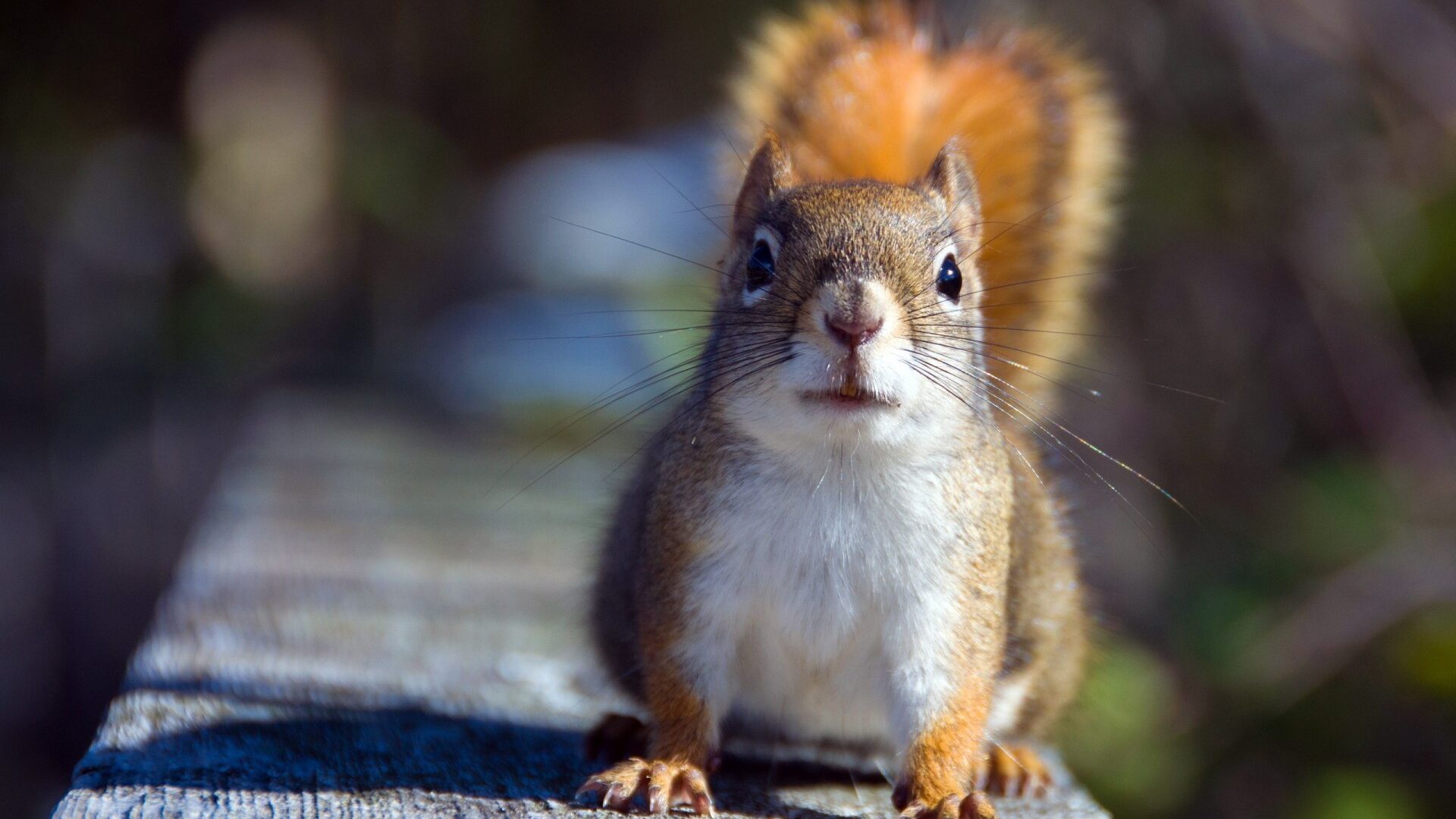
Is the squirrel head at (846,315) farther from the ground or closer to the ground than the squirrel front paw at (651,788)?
farther from the ground

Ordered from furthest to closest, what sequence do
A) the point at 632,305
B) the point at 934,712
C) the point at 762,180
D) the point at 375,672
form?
the point at 632,305 → the point at 375,672 → the point at 762,180 → the point at 934,712

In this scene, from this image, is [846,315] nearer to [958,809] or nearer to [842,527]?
[842,527]

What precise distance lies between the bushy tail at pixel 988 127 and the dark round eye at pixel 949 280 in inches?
11.3

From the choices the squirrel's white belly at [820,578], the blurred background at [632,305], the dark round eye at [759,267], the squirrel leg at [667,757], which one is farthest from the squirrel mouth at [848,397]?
the blurred background at [632,305]

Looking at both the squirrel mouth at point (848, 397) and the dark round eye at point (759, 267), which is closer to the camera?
the squirrel mouth at point (848, 397)

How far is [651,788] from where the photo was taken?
4.69 feet

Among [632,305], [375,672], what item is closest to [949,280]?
[375,672]

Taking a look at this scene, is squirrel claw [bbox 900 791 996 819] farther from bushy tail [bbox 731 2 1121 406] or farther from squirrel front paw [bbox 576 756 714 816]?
bushy tail [bbox 731 2 1121 406]

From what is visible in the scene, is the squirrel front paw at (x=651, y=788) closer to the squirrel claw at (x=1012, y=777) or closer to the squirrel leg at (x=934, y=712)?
the squirrel leg at (x=934, y=712)

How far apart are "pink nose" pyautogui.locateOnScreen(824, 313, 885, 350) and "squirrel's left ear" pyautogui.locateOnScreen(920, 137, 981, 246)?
346mm

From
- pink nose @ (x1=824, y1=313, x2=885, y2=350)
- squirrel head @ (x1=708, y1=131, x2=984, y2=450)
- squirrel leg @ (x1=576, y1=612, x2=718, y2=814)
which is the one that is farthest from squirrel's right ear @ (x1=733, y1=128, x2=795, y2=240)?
squirrel leg @ (x1=576, y1=612, x2=718, y2=814)

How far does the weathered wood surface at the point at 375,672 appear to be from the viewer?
1462 mm

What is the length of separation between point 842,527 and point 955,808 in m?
0.29

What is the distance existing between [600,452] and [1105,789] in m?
1.60
